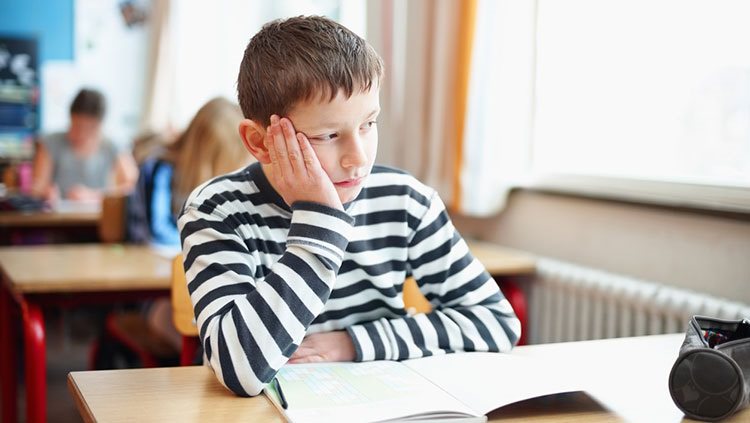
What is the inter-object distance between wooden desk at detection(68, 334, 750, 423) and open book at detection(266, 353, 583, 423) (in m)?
0.02

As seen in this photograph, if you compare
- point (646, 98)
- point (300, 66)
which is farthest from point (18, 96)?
point (300, 66)

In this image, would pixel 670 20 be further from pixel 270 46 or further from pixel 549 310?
pixel 270 46

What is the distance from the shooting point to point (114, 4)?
242 inches

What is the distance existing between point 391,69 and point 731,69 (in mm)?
1449

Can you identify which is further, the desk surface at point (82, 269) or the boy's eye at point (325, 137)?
the desk surface at point (82, 269)

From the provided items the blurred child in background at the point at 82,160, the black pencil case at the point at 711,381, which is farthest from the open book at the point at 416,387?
the blurred child in background at the point at 82,160

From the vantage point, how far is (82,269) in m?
2.33

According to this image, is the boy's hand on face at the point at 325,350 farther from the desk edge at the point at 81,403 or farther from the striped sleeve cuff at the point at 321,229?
the desk edge at the point at 81,403

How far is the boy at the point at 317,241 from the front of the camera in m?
1.07

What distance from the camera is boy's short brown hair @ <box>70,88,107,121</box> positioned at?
4730mm

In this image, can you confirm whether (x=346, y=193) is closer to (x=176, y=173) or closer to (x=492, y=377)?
(x=492, y=377)

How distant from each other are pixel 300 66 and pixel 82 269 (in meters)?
1.46

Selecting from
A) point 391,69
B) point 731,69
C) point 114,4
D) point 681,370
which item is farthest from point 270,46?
point 114,4

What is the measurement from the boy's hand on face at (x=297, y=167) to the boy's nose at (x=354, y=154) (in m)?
0.03
